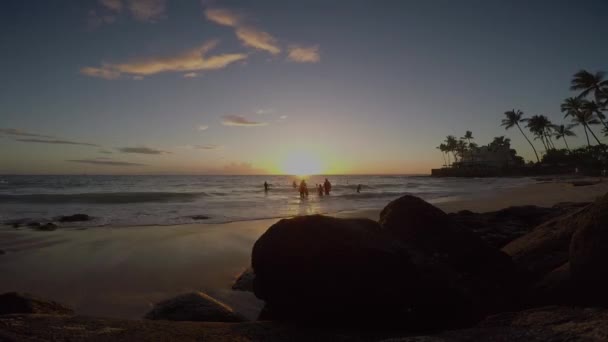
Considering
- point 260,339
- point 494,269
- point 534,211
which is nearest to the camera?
point 260,339

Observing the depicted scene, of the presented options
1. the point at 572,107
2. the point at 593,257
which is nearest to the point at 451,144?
the point at 572,107

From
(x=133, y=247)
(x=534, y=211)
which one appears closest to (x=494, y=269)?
(x=534, y=211)

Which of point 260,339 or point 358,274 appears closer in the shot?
point 260,339

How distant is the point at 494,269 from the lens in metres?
3.81

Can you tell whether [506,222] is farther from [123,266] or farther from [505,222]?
[123,266]

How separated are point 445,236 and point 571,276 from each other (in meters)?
1.37

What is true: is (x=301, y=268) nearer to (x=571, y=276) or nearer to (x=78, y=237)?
(x=571, y=276)

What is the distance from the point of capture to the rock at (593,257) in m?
2.54

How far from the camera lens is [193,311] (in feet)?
12.9

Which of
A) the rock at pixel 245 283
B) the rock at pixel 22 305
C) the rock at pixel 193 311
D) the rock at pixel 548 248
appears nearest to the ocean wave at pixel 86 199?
the rock at pixel 245 283

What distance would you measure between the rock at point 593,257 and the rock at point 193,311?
3428 millimetres

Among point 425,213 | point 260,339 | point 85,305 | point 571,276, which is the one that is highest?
point 425,213

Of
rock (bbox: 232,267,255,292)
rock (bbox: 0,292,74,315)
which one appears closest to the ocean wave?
rock (bbox: 232,267,255,292)

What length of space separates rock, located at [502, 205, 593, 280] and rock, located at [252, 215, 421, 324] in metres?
1.94
